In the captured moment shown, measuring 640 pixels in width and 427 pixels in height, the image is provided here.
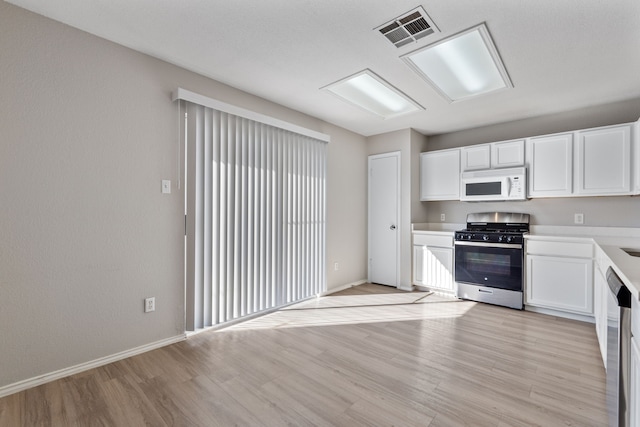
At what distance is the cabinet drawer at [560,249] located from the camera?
3.19m

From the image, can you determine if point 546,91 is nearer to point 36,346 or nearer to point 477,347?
point 477,347

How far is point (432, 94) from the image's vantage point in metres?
3.18

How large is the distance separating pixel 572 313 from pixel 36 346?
486 centimetres

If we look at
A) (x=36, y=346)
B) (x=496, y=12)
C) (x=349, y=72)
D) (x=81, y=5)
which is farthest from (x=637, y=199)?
(x=36, y=346)

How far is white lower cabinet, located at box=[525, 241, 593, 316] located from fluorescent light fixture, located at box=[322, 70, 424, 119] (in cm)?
222

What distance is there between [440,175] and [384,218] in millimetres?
1050

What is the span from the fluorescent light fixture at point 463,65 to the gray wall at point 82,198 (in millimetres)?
2031

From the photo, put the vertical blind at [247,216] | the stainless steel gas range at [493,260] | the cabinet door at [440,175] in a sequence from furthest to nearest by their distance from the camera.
Result: 1. the cabinet door at [440,175]
2. the stainless steel gas range at [493,260]
3. the vertical blind at [247,216]

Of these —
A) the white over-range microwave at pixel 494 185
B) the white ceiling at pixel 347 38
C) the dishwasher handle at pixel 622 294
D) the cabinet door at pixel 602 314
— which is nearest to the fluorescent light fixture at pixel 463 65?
the white ceiling at pixel 347 38

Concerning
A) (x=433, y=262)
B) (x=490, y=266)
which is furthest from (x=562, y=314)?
(x=433, y=262)

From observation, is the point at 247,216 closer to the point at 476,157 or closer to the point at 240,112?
the point at 240,112

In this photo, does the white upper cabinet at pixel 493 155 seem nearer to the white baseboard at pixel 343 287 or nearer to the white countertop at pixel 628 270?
the white countertop at pixel 628 270

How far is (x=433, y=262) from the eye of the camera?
4.30m

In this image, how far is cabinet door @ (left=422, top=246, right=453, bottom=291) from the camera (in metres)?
4.16
